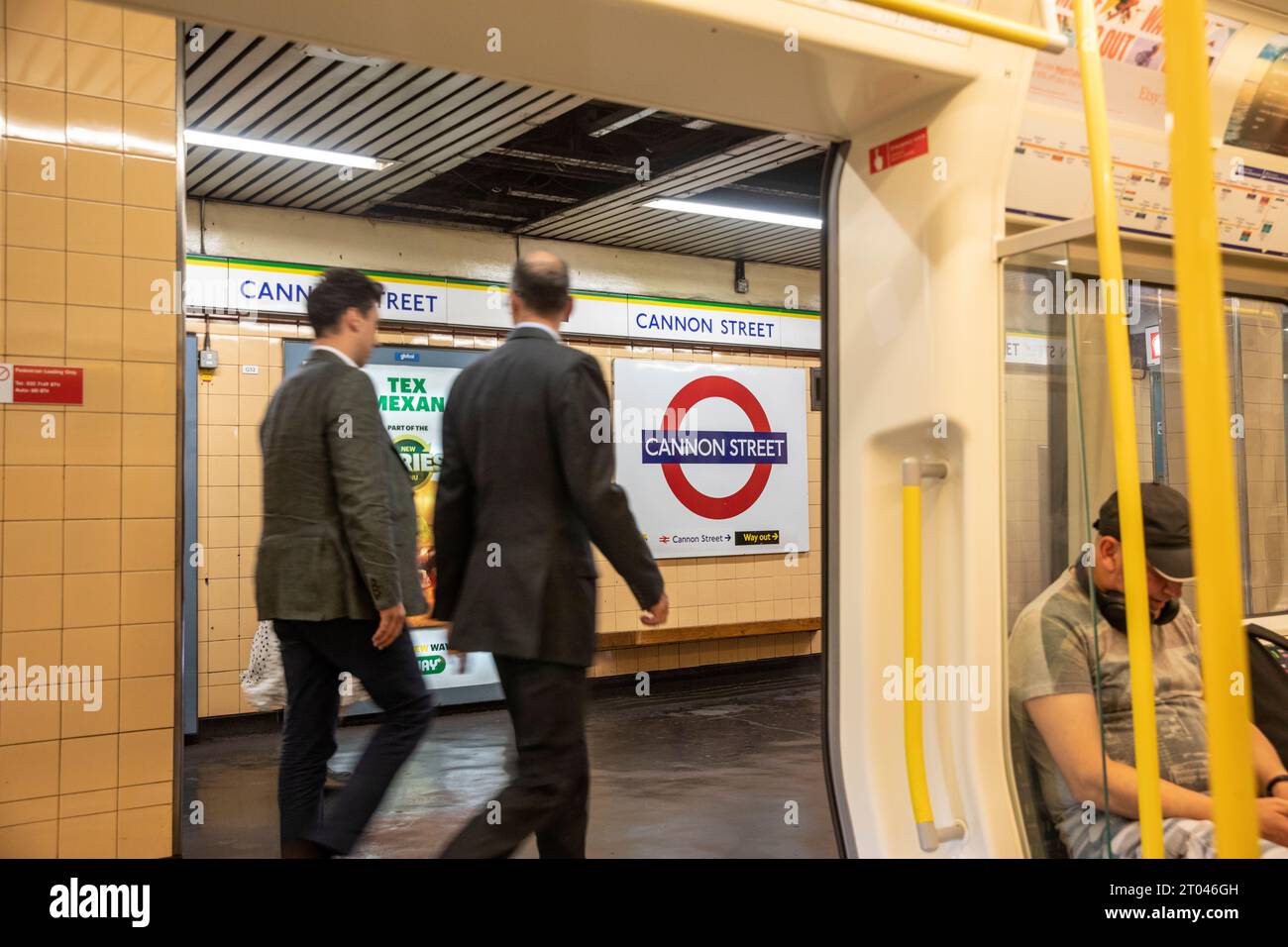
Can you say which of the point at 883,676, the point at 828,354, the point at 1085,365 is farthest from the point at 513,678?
the point at 1085,365

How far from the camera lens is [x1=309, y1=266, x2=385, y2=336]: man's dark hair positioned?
3229mm

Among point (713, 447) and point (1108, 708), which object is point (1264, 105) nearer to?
point (1108, 708)

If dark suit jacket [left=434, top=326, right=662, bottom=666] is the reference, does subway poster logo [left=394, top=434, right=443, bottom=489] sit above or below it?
above

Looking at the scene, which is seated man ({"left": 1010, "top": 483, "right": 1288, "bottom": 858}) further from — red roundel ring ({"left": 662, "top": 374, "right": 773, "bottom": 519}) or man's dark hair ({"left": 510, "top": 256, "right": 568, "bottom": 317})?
red roundel ring ({"left": 662, "top": 374, "right": 773, "bottom": 519})

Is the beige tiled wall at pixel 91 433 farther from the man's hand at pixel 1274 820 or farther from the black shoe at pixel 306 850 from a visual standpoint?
the man's hand at pixel 1274 820

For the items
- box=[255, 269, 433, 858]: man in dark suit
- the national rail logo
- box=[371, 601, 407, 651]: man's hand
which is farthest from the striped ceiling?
box=[371, 601, 407, 651]: man's hand

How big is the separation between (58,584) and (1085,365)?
3287mm

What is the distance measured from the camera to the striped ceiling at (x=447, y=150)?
5.37 meters

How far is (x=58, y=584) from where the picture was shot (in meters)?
3.72

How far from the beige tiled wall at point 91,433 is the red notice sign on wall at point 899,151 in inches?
104

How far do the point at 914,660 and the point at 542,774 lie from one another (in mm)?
905

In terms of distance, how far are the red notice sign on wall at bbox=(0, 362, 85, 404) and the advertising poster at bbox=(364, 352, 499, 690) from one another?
3517mm

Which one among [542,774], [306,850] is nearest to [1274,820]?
[542,774]

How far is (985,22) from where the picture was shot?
186 cm
